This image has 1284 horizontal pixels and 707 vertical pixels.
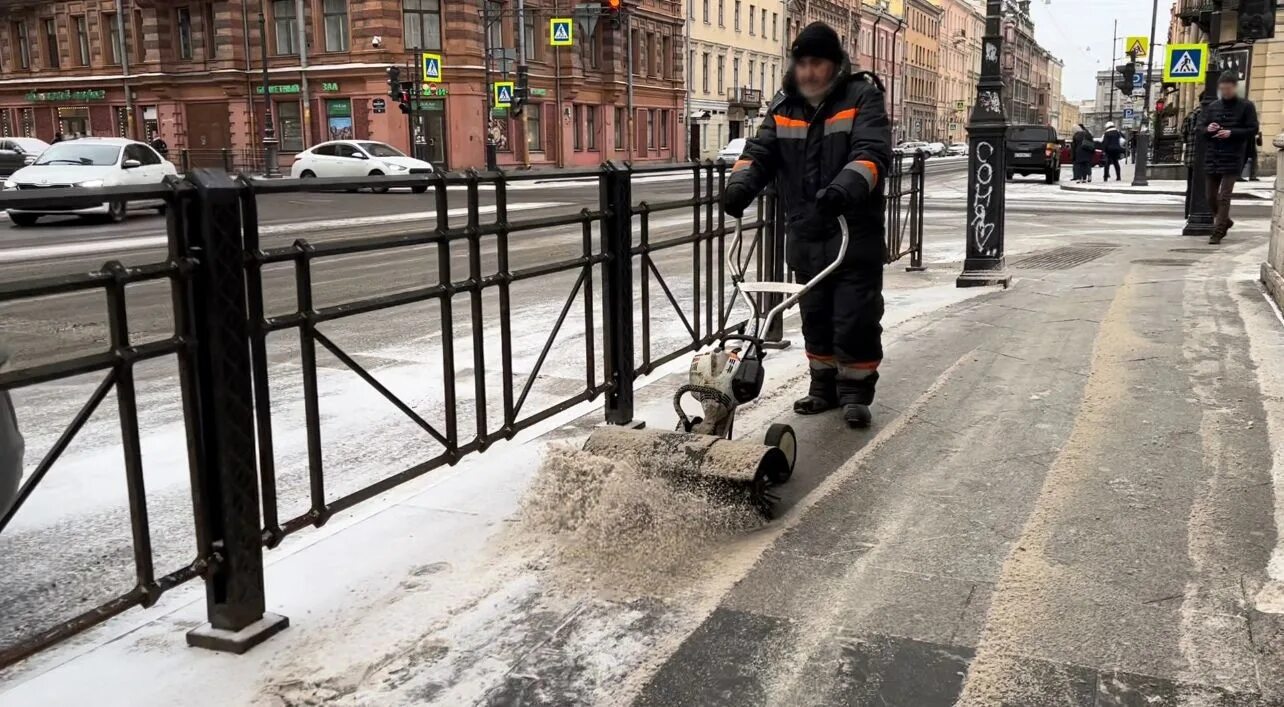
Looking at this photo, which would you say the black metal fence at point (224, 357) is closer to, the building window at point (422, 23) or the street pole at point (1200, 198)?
the street pole at point (1200, 198)

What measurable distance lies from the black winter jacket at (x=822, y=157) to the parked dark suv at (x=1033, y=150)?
30.2 m

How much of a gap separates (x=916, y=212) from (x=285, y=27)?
40.4m

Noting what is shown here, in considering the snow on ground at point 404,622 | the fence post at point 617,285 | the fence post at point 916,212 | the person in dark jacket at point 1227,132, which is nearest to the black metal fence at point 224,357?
the snow on ground at point 404,622

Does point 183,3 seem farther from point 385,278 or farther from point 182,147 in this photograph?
point 385,278

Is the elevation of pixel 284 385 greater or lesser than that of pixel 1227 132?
lesser

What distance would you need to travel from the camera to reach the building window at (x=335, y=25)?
44.8m

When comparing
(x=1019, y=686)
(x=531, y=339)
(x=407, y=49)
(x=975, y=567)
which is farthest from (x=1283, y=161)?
(x=407, y=49)

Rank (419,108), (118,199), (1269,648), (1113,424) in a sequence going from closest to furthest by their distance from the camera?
1. (118,199)
2. (1269,648)
3. (1113,424)
4. (419,108)

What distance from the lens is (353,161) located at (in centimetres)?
3306

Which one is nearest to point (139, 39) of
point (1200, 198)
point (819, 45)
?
point (1200, 198)

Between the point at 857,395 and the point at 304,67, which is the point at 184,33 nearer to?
the point at 304,67

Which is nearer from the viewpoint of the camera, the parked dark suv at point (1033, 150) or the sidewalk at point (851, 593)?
the sidewalk at point (851, 593)

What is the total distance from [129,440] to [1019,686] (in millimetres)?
2372

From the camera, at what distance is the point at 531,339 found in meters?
7.87
